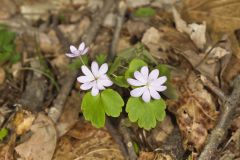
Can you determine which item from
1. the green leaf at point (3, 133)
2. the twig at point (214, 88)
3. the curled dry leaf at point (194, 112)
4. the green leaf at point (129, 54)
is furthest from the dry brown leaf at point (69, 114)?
the twig at point (214, 88)

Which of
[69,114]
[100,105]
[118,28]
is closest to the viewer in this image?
[100,105]

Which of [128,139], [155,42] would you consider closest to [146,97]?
[128,139]

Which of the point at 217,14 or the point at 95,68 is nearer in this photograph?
the point at 95,68

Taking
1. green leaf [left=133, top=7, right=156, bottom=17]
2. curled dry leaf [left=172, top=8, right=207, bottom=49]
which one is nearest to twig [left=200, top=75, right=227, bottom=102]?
curled dry leaf [left=172, top=8, right=207, bottom=49]

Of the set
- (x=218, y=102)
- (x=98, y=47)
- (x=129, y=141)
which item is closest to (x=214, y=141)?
(x=218, y=102)

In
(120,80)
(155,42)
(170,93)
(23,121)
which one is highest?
(120,80)

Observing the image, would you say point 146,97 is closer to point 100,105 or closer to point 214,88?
point 100,105

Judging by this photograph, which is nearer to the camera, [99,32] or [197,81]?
[197,81]

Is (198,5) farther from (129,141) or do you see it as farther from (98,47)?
(129,141)
